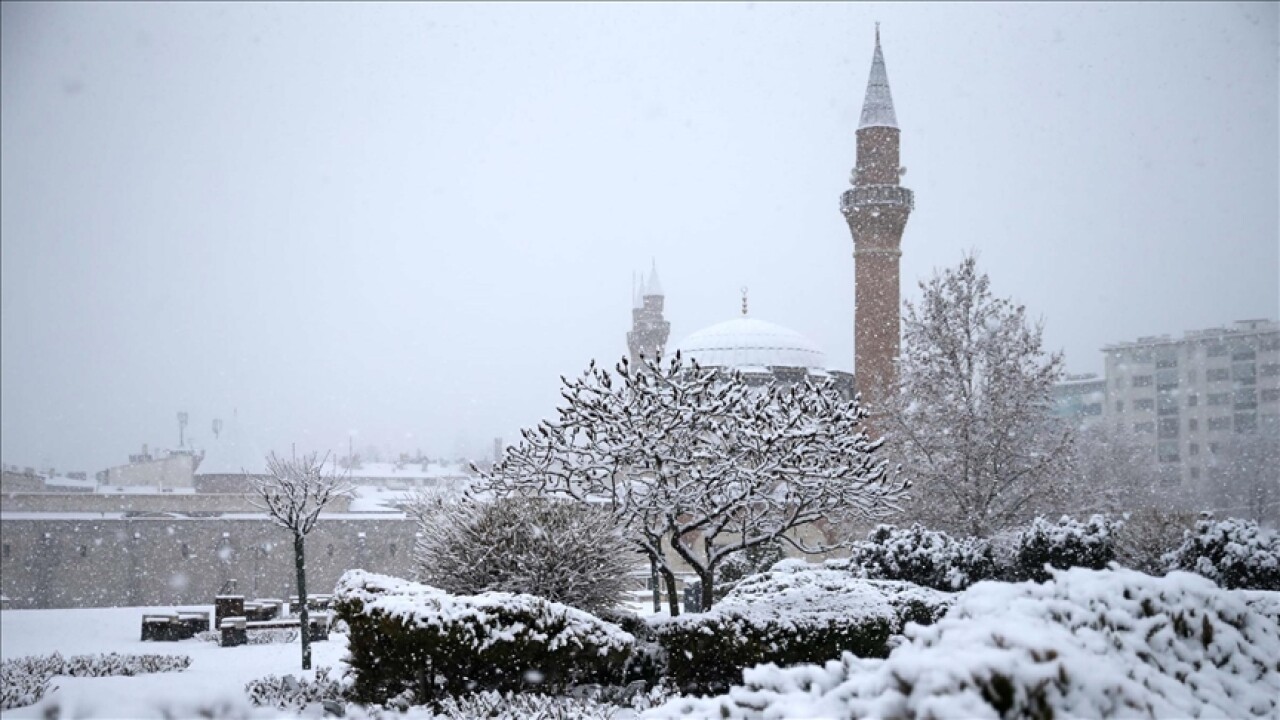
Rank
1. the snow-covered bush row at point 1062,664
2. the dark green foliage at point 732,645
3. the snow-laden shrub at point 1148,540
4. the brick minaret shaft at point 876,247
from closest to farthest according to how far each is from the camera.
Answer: the snow-covered bush row at point 1062,664 → the dark green foliage at point 732,645 → the snow-laden shrub at point 1148,540 → the brick minaret shaft at point 876,247

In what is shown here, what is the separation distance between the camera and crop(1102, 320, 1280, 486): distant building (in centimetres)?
5612

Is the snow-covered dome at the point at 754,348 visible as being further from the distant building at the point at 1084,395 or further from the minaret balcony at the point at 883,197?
the distant building at the point at 1084,395

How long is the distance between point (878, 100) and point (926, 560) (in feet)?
67.9

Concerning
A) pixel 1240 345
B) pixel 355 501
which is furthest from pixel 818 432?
pixel 1240 345

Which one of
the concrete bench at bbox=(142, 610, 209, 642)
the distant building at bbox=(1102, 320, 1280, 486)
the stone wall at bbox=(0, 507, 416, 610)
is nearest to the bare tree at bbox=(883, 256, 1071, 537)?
the concrete bench at bbox=(142, 610, 209, 642)

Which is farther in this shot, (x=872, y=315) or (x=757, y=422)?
(x=872, y=315)

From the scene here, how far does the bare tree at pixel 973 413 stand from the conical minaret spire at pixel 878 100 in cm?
1200

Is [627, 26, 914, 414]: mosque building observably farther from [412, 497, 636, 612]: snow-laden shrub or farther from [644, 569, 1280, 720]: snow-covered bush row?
[644, 569, 1280, 720]: snow-covered bush row

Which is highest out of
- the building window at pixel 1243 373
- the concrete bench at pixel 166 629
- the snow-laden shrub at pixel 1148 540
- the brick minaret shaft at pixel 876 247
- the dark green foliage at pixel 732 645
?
the brick minaret shaft at pixel 876 247

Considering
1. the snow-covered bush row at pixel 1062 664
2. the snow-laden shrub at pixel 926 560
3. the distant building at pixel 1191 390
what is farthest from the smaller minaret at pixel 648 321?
the snow-covered bush row at pixel 1062 664

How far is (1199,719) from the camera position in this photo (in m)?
3.86

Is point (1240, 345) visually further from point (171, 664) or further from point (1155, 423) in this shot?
point (171, 664)

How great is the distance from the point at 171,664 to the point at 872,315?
2260cm

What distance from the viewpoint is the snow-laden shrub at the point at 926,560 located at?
14117 mm
